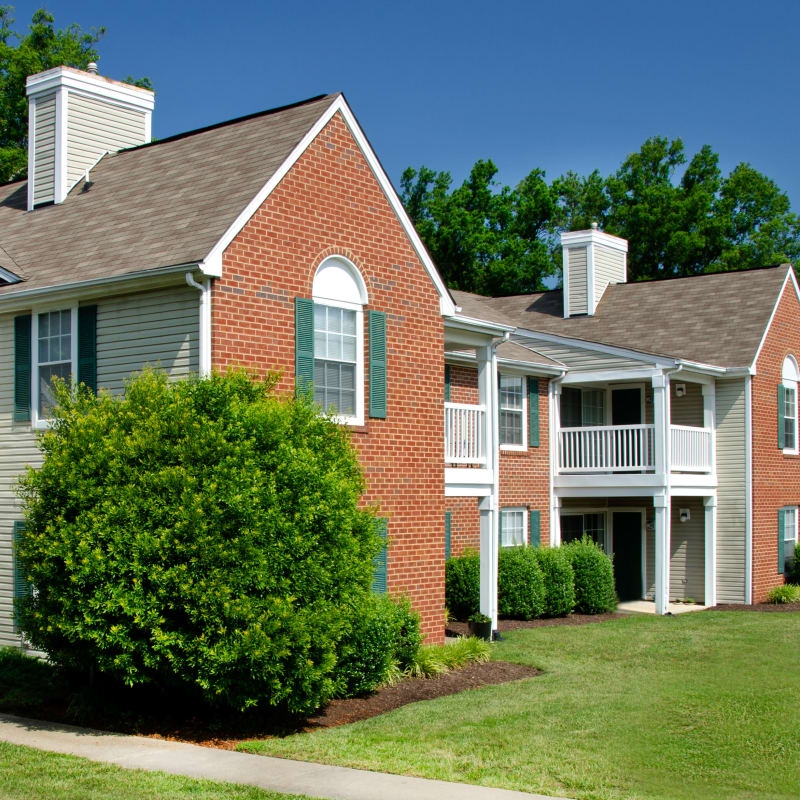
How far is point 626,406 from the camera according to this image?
86.6 ft

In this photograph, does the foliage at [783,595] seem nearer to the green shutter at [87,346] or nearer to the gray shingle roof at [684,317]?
the gray shingle roof at [684,317]

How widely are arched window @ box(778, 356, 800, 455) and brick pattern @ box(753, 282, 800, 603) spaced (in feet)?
0.62

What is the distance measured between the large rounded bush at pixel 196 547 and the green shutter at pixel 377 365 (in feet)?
11.5

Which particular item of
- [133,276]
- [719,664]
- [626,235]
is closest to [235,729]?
[133,276]

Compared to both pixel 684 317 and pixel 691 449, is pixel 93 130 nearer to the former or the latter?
pixel 691 449

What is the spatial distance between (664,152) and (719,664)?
3806cm

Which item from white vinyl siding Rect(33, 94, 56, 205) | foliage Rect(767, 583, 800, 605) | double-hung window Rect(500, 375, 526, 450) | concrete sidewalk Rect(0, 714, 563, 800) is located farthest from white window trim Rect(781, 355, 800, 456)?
concrete sidewalk Rect(0, 714, 563, 800)

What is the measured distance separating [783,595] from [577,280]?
9624 millimetres

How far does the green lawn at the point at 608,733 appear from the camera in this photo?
9.14 meters

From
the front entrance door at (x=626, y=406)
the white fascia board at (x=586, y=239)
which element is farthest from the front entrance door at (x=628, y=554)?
the white fascia board at (x=586, y=239)

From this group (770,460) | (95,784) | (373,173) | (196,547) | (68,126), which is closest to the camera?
(95,784)

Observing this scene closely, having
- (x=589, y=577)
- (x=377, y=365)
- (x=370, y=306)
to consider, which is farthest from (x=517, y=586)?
(x=370, y=306)

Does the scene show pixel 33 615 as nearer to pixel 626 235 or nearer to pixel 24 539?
pixel 24 539

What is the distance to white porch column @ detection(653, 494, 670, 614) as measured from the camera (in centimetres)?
2250
